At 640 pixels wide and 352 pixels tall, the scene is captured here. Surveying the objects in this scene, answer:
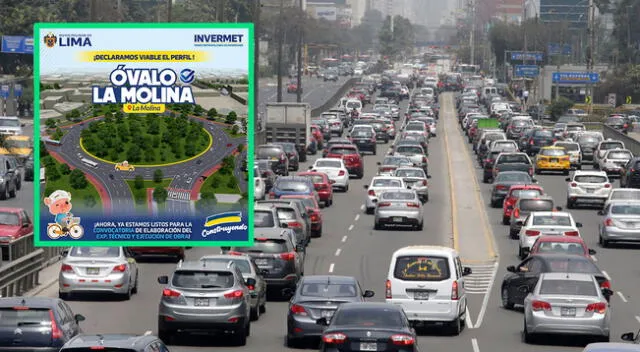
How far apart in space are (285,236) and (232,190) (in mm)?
11796

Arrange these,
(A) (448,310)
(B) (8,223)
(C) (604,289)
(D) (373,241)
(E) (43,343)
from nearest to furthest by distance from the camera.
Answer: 1. (E) (43,343)
2. (A) (448,310)
3. (C) (604,289)
4. (B) (8,223)
5. (D) (373,241)

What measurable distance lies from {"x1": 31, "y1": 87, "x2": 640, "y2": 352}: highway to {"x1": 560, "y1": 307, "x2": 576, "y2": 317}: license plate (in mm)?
692

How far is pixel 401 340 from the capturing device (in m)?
21.3

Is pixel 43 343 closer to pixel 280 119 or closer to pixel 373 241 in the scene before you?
pixel 373 241

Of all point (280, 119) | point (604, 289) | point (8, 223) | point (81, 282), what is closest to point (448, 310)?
point (604, 289)

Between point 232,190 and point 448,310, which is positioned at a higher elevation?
point 232,190

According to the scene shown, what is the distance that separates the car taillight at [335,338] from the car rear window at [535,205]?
27.5 metres

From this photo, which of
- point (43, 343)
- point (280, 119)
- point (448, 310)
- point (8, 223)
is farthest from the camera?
point (280, 119)

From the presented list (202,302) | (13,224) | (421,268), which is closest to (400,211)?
(13,224)

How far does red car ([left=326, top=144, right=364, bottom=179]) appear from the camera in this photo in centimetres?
6931

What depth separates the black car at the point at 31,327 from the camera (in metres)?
20.8

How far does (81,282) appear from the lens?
1281 inches

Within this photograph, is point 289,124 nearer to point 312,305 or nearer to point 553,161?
point 553,161

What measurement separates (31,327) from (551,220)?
24.4 metres
